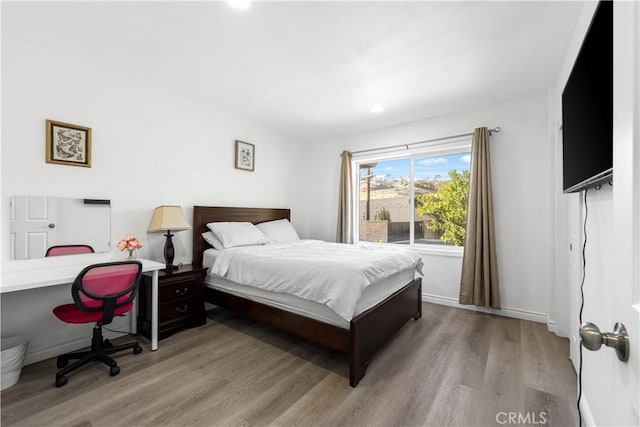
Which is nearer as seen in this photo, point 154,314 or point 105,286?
point 105,286

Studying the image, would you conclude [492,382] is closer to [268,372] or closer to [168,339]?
[268,372]

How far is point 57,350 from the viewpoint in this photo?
7.73 ft

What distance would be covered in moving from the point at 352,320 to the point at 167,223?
6.63 ft

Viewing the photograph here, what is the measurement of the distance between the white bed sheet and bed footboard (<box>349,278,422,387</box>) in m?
0.06

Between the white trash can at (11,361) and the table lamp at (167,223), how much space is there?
45.8 inches

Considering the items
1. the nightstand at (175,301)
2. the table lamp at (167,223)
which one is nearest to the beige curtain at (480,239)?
→ the nightstand at (175,301)

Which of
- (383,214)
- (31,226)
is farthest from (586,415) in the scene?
(31,226)

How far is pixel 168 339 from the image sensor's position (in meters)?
2.64

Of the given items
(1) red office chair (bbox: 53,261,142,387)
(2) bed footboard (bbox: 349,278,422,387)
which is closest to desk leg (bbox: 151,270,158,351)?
(1) red office chair (bbox: 53,261,142,387)

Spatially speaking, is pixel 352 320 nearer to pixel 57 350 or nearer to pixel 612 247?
pixel 612 247

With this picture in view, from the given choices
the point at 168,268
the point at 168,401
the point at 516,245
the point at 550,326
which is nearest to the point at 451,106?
the point at 516,245

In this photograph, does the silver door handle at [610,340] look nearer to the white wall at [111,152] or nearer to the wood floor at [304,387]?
the wood floor at [304,387]

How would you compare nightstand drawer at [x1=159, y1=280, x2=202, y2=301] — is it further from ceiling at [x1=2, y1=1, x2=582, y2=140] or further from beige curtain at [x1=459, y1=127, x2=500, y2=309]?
beige curtain at [x1=459, y1=127, x2=500, y2=309]

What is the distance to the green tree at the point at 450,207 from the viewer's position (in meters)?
3.71
